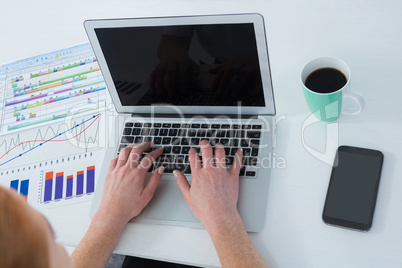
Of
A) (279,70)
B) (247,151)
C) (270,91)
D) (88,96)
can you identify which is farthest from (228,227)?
(88,96)

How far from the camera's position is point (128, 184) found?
0.86m

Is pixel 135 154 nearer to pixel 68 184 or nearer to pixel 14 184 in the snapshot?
pixel 68 184

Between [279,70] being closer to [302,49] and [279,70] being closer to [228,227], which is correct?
[302,49]

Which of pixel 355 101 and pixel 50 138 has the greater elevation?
pixel 355 101

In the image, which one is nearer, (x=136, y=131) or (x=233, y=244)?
(x=233, y=244)

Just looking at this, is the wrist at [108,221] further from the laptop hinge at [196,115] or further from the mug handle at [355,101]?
the mug handle at [355,101]

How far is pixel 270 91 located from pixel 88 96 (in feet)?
1.55

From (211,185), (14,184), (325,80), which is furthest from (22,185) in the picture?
(325,80)

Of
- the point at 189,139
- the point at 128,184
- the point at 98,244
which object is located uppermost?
the point at 189,139

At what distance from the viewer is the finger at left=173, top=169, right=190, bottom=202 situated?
32.4 inches

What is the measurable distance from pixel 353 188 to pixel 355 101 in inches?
7.2

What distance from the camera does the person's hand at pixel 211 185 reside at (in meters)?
0.79

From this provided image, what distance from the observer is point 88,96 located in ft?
3.43

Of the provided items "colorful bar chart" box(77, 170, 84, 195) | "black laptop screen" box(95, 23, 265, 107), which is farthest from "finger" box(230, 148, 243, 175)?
"colorful bar chart" box(77, 170, 84, 195)
